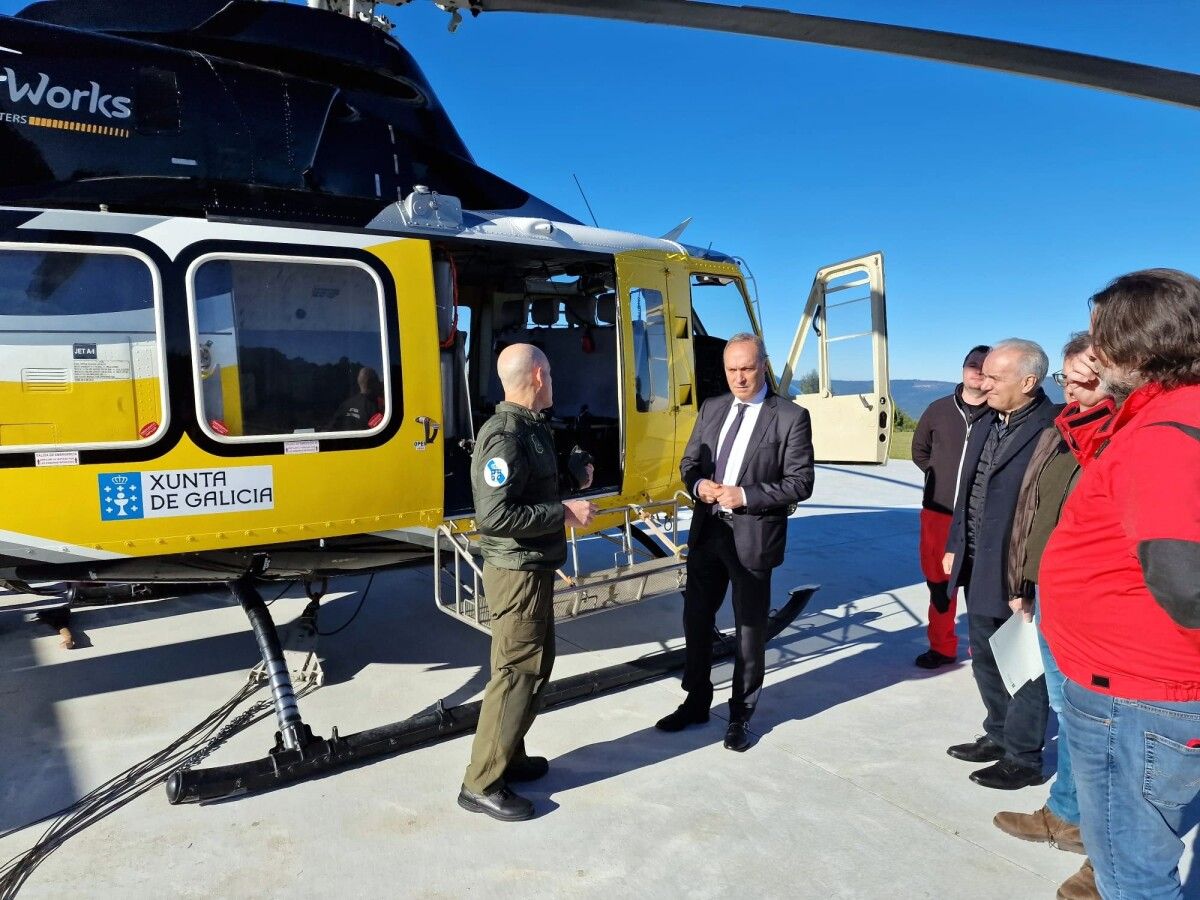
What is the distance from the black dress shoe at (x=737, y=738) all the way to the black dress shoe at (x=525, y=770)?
869 mm

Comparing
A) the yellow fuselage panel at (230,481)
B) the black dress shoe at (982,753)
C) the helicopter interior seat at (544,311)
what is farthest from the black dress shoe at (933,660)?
the helicopter interior seat at (544,311)

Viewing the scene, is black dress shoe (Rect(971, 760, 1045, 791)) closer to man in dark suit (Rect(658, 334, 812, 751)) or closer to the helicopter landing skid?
man in dark suit (Rect(658, 334, 812, 751))

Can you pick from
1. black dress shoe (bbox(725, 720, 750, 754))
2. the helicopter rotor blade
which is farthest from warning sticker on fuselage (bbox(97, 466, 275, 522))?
the helicopter rotor blade

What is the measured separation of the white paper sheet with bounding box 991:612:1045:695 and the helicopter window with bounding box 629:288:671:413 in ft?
8.46

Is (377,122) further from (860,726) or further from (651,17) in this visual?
(860,726)

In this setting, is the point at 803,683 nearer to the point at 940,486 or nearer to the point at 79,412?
the point at 940,486

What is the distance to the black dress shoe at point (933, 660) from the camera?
462 cm

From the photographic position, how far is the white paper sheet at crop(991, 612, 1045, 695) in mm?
2920

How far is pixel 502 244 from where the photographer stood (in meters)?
4.21

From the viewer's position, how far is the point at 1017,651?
295cm

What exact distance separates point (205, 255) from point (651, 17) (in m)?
2.39

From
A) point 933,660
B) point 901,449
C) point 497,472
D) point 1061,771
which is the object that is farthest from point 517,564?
point 901,449

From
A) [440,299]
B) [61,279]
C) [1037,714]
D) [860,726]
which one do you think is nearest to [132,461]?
[61,279]

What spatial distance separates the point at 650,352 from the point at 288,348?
2.34 metres
